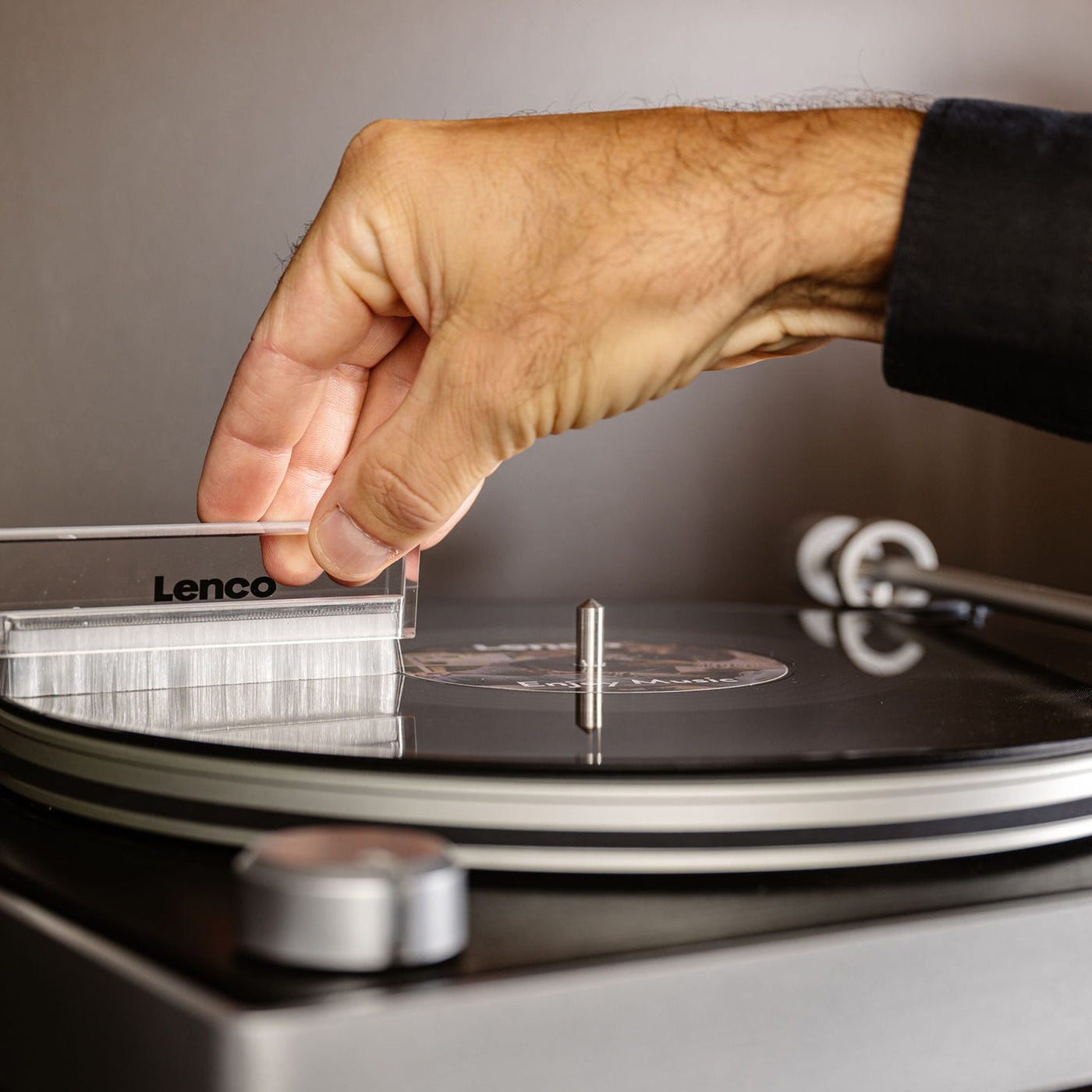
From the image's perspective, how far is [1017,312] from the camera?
613 mm

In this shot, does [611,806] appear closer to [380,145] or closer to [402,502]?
[402,502]

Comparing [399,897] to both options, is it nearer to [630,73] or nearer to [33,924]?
[33,924]

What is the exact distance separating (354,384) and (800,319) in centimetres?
36

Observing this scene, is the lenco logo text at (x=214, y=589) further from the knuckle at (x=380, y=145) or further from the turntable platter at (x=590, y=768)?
the knuckle at (x=380, y=145)

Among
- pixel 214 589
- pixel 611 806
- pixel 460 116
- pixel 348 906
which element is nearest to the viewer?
pixel 348 906

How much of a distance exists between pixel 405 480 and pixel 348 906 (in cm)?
36

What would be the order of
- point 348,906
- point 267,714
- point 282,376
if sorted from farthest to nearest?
point 282,376 < point 267,714 < point 348,906

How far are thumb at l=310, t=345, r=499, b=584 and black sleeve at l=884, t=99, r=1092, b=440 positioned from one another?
225mm

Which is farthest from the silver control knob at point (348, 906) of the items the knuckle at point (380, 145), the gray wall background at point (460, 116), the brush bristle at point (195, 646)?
the gray wall background at point (460, 116)

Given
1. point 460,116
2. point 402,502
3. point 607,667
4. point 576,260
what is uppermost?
point 460,116

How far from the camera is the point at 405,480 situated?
68 centimetres

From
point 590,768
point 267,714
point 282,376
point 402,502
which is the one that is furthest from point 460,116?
point 590,768

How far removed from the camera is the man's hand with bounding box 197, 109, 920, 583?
63 cm

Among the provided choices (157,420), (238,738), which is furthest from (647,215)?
(157,420)
